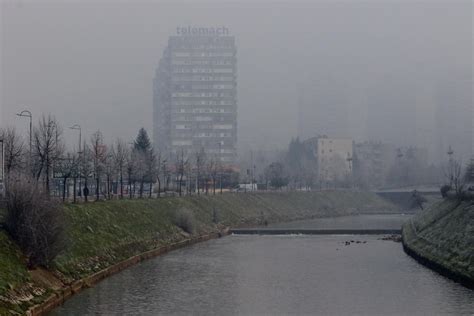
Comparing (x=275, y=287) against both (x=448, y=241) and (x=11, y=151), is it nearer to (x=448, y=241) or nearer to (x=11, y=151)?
(x=448, y=241)

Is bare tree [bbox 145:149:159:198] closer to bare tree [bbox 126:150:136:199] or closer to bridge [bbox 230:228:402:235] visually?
bare tree [bbox 126:150:136:199]

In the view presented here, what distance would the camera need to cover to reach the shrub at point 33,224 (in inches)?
1821

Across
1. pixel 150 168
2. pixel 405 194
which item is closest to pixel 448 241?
pixel 150 168

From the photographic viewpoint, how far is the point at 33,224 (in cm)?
4697

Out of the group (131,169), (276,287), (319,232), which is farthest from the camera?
(319,232)

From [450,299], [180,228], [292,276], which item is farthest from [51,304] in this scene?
[180,228]

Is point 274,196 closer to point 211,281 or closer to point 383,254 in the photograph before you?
point 383,254

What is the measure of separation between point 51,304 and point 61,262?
7.63m

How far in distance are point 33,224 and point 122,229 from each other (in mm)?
23583

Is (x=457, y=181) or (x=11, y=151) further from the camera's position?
(x=457, y=181)

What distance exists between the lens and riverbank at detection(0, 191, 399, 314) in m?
42.4

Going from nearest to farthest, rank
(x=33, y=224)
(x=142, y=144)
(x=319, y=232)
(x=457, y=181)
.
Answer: (x=33, y=224), (x=457, y=181), (x=319, y=232), (x=142, y=144)

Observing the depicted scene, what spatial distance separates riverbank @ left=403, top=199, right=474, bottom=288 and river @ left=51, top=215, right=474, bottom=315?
109cm

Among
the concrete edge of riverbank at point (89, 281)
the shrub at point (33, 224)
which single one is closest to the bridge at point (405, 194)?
the concrete edge of riverbank at point (89, 281)
